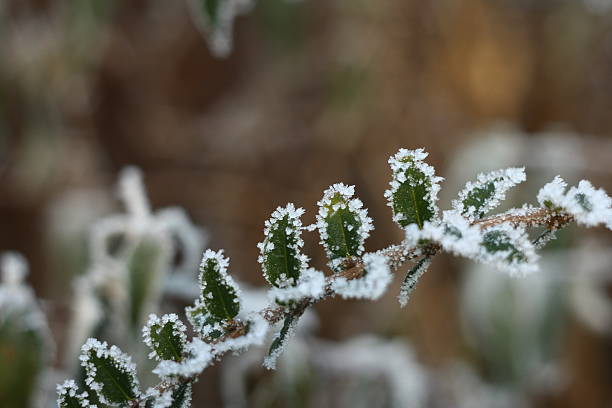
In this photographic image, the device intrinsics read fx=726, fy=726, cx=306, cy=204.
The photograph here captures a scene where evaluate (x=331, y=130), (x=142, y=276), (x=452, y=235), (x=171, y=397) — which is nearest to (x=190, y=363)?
(x=171, y=397)

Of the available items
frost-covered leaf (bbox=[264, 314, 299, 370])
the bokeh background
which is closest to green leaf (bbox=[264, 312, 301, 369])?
frost-covered leaf (bbox=[264, 314, 299, 370])

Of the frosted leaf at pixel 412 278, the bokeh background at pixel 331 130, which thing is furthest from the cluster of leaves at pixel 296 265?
the bokeh background at pixel 331 130

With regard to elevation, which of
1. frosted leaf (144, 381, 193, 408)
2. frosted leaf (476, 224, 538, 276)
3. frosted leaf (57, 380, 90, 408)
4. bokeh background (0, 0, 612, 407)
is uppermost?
bokeh background (0, 0, 612, 407)

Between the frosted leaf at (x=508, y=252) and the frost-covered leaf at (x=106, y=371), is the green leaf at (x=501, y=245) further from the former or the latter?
the frost-covered leaf at (x=106, y=371)

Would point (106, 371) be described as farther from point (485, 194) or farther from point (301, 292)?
point (485, 194)

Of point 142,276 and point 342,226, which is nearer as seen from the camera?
point 342,226

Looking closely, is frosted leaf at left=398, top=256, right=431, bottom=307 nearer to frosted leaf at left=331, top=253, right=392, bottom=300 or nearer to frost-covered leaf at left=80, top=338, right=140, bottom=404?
frosted leaf at left=331, top=253, right=392, bottom=300
